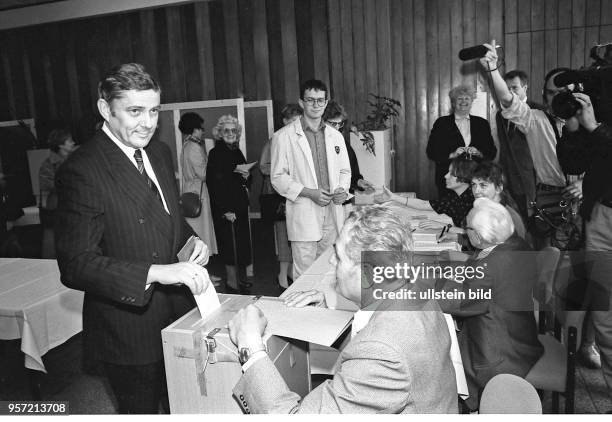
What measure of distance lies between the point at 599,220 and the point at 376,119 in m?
3.01

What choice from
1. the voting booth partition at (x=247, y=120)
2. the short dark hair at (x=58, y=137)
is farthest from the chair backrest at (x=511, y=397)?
the voting booth partition at (x=247, y=120)

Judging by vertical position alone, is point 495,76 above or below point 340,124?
above

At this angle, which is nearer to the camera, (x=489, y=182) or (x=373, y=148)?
(x=489, y=182)

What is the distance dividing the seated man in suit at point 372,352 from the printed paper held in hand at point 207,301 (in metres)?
0.16

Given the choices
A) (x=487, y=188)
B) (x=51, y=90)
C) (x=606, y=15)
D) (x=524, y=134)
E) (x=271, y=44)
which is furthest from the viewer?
(x=51, y=90)

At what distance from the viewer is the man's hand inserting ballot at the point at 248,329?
3.55 feet

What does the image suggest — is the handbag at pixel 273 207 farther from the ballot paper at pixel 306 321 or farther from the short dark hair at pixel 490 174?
the ballot paper at pixel 306 321

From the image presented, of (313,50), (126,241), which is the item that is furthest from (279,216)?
(126,241)

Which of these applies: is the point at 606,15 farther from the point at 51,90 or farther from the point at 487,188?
the point at 51,90

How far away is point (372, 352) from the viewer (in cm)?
91

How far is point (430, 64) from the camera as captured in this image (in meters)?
5.05

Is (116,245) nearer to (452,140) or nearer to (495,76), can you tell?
(495,76)

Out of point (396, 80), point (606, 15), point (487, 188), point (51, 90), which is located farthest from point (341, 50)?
point (51, 90)
